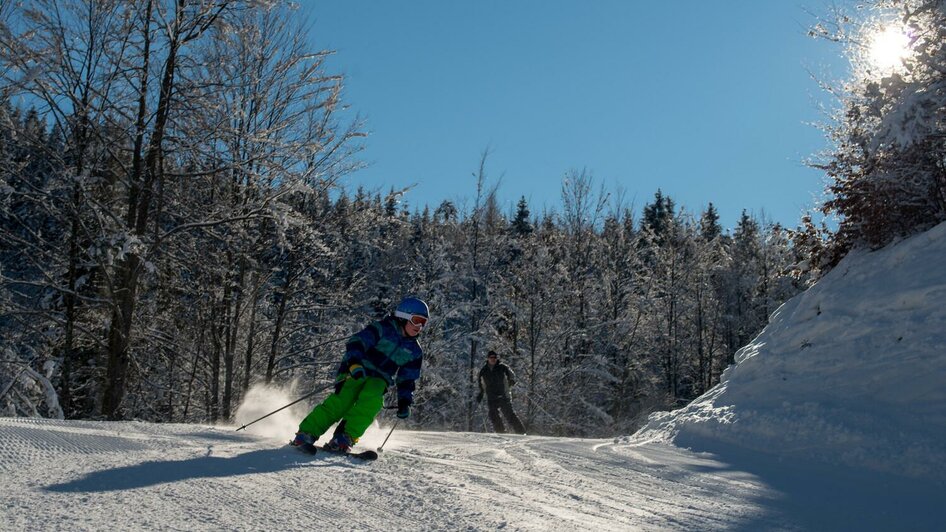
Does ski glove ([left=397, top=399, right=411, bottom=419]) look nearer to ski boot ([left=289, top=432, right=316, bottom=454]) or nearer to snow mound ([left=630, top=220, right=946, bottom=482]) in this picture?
ski boot ([left=289, top=432, right=316, bottom=454])

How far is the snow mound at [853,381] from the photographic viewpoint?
7344mm

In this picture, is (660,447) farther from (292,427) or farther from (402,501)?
(402,501)

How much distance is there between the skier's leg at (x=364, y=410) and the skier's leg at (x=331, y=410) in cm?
8

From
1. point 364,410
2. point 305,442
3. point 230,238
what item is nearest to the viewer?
point 305,442

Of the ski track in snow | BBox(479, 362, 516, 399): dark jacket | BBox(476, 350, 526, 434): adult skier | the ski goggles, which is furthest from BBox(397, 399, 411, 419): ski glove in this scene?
BBox(479, 362, 516, 399): dark jacket

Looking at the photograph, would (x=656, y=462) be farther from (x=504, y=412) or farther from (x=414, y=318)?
(x=504, y=412)

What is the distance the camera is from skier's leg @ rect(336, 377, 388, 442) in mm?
5832

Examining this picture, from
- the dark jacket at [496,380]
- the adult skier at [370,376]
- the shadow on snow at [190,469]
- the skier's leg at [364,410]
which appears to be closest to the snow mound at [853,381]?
the adult skier at [370,376]

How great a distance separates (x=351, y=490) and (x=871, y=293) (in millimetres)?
7927

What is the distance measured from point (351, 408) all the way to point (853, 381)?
6208 millimetres

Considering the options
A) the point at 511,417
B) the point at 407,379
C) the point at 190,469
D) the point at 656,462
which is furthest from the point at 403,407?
the point at 511,417

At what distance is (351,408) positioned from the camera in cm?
592

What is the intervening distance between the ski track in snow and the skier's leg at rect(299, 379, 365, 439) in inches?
12.1

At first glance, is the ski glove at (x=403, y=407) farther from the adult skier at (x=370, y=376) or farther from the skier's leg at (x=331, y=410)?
the skier's leg at (x=331, y=410)
